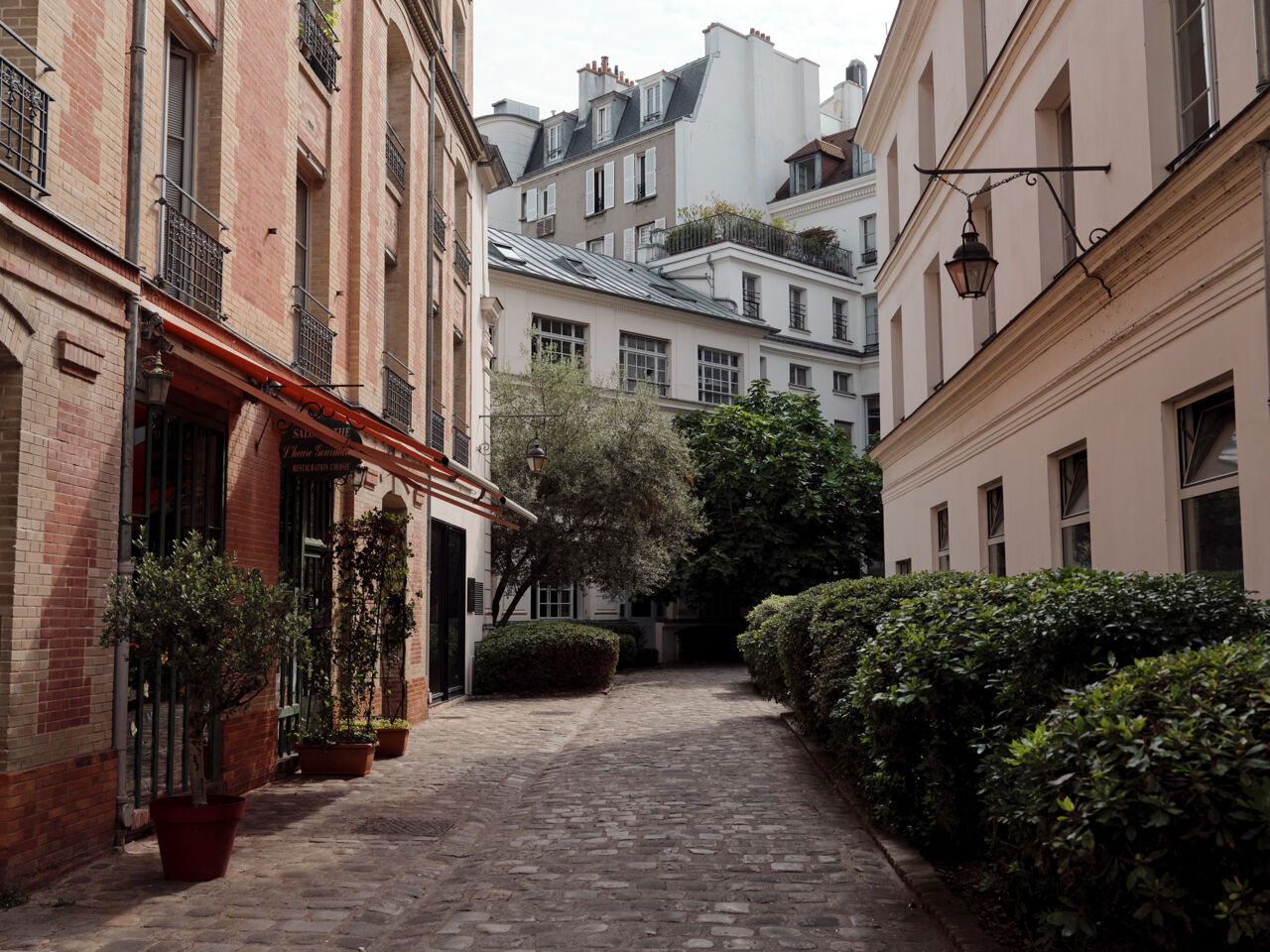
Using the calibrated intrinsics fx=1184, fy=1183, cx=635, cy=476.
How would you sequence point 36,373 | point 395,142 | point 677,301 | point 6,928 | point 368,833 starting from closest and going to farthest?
point 6,928
point 36,373
point 368,833
point 395,142
point 677,301

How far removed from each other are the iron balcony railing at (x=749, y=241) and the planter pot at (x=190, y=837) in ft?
113

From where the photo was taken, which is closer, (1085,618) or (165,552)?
(1085,618)

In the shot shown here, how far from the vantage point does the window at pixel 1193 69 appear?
8.47 m

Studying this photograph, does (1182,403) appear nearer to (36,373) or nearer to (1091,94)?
(1091,94)

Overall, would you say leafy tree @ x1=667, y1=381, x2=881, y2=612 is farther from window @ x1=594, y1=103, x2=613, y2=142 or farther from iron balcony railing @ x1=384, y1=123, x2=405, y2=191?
iron balcony railing @ x1=384, y1=123, x2=405, y2=191

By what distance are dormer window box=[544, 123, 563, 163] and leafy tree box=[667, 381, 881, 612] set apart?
62.7 feet

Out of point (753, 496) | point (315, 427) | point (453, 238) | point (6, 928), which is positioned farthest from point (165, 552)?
point (753, 496)

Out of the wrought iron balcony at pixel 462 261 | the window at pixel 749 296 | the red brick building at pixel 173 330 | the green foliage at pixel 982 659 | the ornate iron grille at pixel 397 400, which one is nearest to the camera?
the green foliage at pixel 982 659

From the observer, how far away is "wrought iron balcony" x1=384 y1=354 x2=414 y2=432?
1491 cm

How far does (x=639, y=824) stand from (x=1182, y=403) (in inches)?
201

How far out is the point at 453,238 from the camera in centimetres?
1989

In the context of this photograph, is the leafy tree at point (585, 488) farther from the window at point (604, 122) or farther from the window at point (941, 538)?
the window at point (604, 122)

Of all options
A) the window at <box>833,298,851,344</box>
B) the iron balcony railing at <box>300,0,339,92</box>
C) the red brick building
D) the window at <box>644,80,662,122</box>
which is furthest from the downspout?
the window at <box>644,80,662,122</box>

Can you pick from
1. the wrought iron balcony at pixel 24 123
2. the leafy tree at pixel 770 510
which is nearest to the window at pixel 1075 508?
the wrought iron balcony at pixel 24 123
